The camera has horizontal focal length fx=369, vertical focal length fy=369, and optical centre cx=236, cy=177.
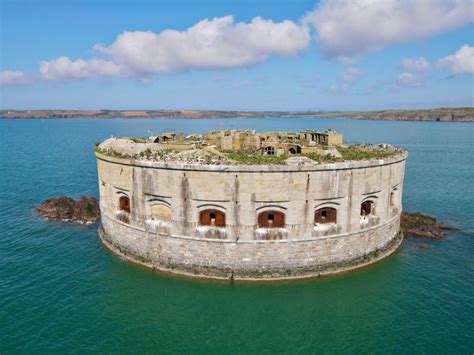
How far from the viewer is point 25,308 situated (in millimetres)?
18062

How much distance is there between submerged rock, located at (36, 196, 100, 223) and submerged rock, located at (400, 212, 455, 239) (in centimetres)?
2504

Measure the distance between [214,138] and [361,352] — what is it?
63.5 ft

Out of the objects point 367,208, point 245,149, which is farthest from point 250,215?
point 245,149

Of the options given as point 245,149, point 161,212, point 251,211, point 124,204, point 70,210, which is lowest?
point 70,210

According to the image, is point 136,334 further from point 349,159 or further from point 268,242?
point 349,159

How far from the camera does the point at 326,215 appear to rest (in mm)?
21141

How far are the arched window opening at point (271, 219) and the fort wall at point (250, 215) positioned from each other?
0.26ft

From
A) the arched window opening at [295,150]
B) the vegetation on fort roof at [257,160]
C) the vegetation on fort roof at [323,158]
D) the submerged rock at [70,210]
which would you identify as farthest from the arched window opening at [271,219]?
the submerged rock at [70,210]

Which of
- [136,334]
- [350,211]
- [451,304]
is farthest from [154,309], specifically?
[451,304]

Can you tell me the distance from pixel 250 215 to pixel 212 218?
7.34ft

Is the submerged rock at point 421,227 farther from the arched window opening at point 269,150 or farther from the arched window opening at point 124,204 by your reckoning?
the arched window opening at point 124,204

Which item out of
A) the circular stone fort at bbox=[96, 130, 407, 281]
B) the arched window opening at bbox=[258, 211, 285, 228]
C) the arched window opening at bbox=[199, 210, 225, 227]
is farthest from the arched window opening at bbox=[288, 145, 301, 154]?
the arched window opening at bbox=[199, 210, 225, 227]

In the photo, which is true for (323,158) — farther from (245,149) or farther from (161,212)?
(161,212)

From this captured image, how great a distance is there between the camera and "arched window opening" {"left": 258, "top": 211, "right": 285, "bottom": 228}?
20.3 metres
